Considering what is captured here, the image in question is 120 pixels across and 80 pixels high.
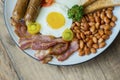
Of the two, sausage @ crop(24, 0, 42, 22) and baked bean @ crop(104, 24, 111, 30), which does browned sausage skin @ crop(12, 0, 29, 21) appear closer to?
sausage @ crop(24, 0, 42, 22)

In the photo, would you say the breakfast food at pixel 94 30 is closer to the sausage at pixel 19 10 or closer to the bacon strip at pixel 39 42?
the bacon strip at pixel 39 42

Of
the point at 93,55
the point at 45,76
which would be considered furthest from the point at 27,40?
the point at 93,55

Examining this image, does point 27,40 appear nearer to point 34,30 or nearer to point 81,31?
point 34,30

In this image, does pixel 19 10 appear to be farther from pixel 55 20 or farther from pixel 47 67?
pixel 47 67

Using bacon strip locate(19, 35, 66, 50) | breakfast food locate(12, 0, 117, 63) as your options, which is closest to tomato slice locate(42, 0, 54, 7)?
breakfast food locate(12, 0, 117, 63)

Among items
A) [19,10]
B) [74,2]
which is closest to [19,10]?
[19,10]

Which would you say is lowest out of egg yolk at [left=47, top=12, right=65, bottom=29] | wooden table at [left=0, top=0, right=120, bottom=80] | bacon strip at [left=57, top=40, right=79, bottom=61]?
wooden table at [left=0, top=0, right=120, bottom=80]
